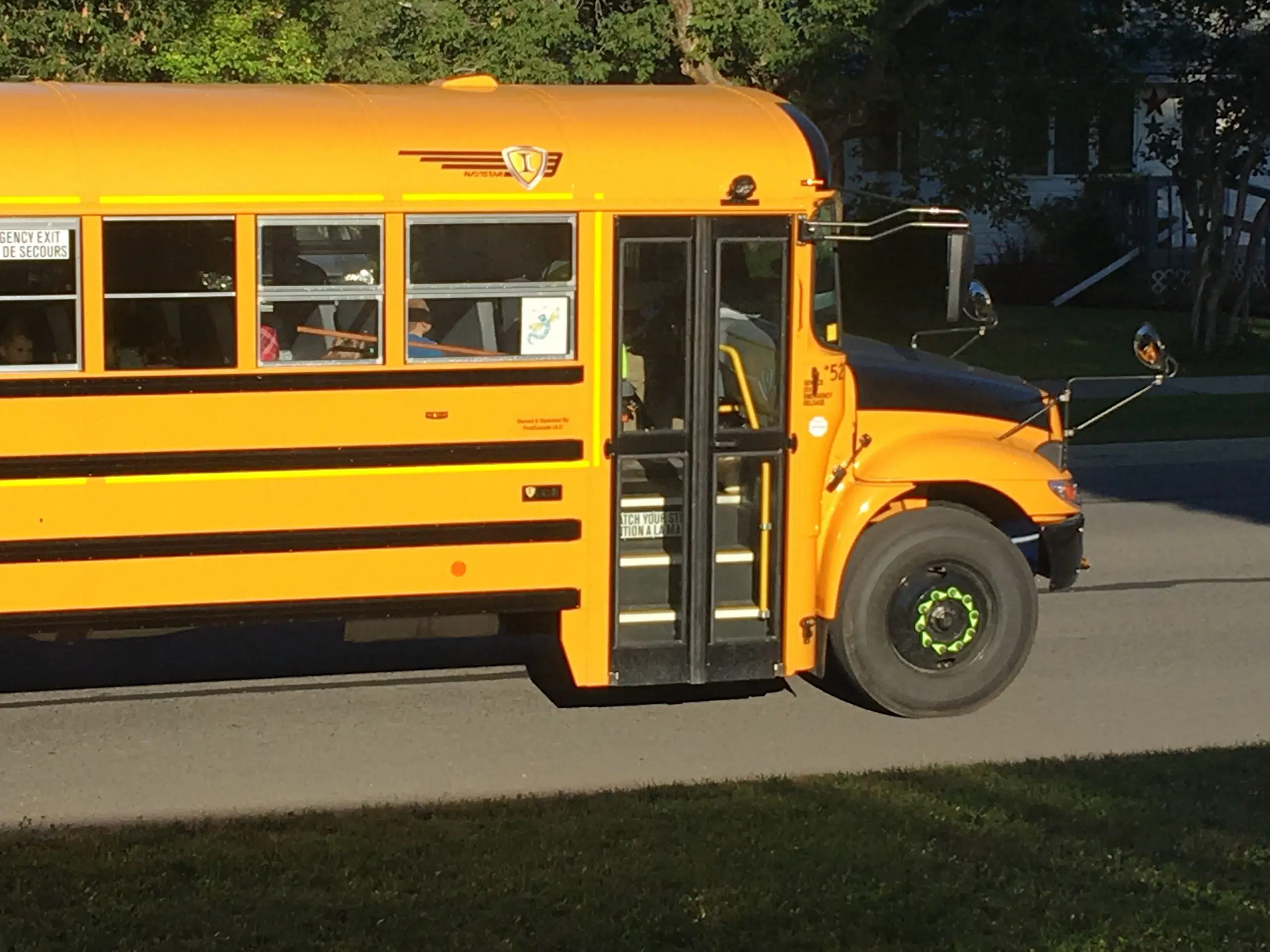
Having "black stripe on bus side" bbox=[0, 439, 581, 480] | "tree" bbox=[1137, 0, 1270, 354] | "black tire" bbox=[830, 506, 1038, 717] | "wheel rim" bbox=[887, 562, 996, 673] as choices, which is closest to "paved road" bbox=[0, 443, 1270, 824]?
"black tire" bbox=[830, 506, 1038, 717]

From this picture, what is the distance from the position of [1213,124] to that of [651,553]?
16.4m

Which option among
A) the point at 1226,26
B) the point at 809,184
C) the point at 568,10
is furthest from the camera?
the point at 1226,26

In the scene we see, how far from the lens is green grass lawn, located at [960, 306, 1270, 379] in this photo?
70.5ft

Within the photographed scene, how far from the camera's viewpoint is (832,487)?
7789 millimetres

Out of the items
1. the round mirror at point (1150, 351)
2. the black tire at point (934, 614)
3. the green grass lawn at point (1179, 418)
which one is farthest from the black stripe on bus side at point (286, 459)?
the green grass lawn at point (1179, 418)

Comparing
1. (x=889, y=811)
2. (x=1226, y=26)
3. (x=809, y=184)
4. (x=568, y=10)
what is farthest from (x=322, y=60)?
(x=889, y=811)

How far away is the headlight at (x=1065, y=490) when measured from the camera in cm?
812

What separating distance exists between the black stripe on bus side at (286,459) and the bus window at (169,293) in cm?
34

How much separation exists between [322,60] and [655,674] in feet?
43.9

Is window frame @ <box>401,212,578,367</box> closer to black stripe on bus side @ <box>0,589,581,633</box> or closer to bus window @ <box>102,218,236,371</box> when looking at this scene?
bus window @ <box>102,218,236,371</box>

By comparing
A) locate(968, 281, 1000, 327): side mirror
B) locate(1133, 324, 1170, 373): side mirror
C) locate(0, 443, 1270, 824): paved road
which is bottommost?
locate(0, 443, 1270, 824): paved road

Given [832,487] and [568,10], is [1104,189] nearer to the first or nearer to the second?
[568,10]

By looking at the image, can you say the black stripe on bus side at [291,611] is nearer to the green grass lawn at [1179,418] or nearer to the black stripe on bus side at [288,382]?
the black stripe on bus side at [288,382]

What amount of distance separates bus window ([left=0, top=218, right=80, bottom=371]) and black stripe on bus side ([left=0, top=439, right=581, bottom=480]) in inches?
14.1
